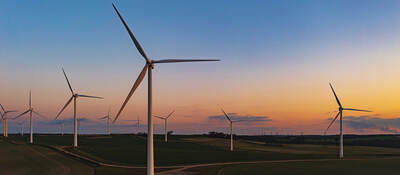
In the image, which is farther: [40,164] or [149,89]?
[40,164]

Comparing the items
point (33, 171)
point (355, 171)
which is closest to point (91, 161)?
point (33, 171)

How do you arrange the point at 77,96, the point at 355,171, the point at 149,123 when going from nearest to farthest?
the point at 149,123
the point at 355,171
the point at 77,96

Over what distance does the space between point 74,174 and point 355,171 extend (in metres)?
46.5

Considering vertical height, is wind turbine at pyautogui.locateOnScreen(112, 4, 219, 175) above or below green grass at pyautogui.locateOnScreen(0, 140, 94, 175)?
above

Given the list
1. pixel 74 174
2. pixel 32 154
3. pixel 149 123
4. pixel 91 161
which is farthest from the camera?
pixel 32 154

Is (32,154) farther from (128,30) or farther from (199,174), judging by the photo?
(128,30)

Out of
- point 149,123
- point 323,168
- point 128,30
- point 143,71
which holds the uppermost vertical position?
point 128,30

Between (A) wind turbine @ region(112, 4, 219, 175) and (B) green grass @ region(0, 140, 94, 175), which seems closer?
(A) wind turbine @ region(112, 4, 219, 175)

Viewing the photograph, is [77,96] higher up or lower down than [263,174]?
higher up

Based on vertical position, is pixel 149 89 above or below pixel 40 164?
above

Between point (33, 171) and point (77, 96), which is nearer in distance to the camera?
point (33, 171)

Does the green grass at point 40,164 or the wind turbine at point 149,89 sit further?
the green grass at point 40,164

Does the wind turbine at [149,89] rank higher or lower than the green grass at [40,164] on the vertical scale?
higher

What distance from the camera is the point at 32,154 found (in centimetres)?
7325
